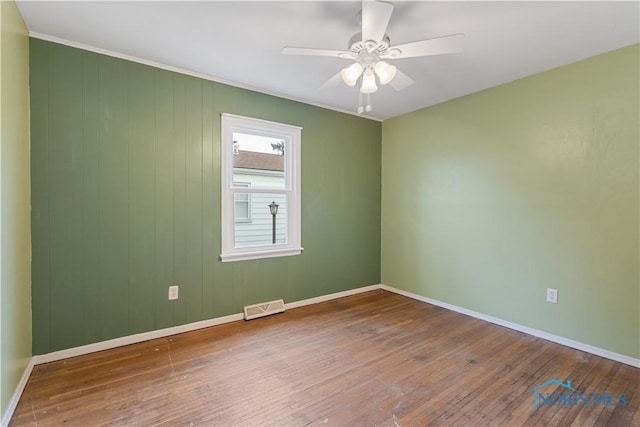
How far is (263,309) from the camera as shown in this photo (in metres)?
3.18

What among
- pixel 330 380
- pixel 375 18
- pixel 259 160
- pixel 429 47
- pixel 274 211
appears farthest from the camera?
pixel 274 211

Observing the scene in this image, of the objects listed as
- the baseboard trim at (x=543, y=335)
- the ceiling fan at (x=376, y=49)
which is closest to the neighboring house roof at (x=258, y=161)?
the ceiling fan at (x=376, y=49)

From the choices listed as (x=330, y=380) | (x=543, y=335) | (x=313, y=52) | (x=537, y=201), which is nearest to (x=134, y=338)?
(x=330, y=380)

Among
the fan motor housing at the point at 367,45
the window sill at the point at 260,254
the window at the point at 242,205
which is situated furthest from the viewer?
the window at the point at 242,205

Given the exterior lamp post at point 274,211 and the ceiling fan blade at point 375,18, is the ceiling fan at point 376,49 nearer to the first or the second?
the ceiling fan blade at point 375,18

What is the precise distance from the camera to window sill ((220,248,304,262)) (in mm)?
2997

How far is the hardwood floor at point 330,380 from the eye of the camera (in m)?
1.68

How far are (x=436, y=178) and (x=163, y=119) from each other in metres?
2.97

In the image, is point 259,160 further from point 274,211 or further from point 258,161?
point 274,211

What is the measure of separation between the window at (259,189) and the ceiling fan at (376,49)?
1.35 m

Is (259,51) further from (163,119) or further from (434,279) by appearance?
(434,279)

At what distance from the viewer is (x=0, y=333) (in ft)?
5.01

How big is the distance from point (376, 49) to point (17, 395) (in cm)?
298

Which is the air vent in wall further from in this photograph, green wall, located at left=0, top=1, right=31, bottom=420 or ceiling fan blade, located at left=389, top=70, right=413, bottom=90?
ceiling fan blade, located at left=389, top=70, right=413, bottom=90
